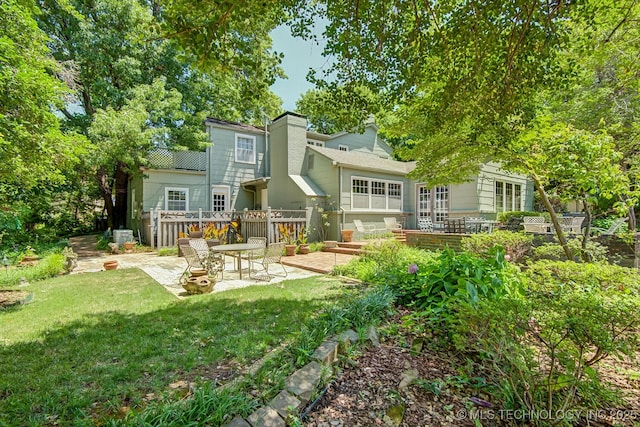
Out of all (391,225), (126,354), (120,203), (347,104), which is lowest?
(126,354)

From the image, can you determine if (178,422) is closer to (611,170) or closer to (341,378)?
(341,378)

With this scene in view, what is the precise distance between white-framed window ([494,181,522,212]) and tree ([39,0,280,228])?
36.6 feet

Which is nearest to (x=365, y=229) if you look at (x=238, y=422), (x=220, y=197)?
(x=220, y=197)

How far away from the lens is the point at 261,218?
39.1 ft

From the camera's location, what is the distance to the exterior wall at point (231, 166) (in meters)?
15.6

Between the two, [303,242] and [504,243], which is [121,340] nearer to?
[504,243]

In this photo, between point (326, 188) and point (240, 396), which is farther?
point (326, 188)

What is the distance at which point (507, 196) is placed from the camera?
13.6 metres

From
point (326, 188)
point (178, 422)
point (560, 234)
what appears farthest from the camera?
point (326, 188)

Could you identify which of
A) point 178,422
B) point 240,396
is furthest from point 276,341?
point 178,422

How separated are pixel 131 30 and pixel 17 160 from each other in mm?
13810

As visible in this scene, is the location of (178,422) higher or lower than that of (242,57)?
lower

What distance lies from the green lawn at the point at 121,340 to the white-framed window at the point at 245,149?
11.6 metres

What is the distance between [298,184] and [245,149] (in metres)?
5.23
